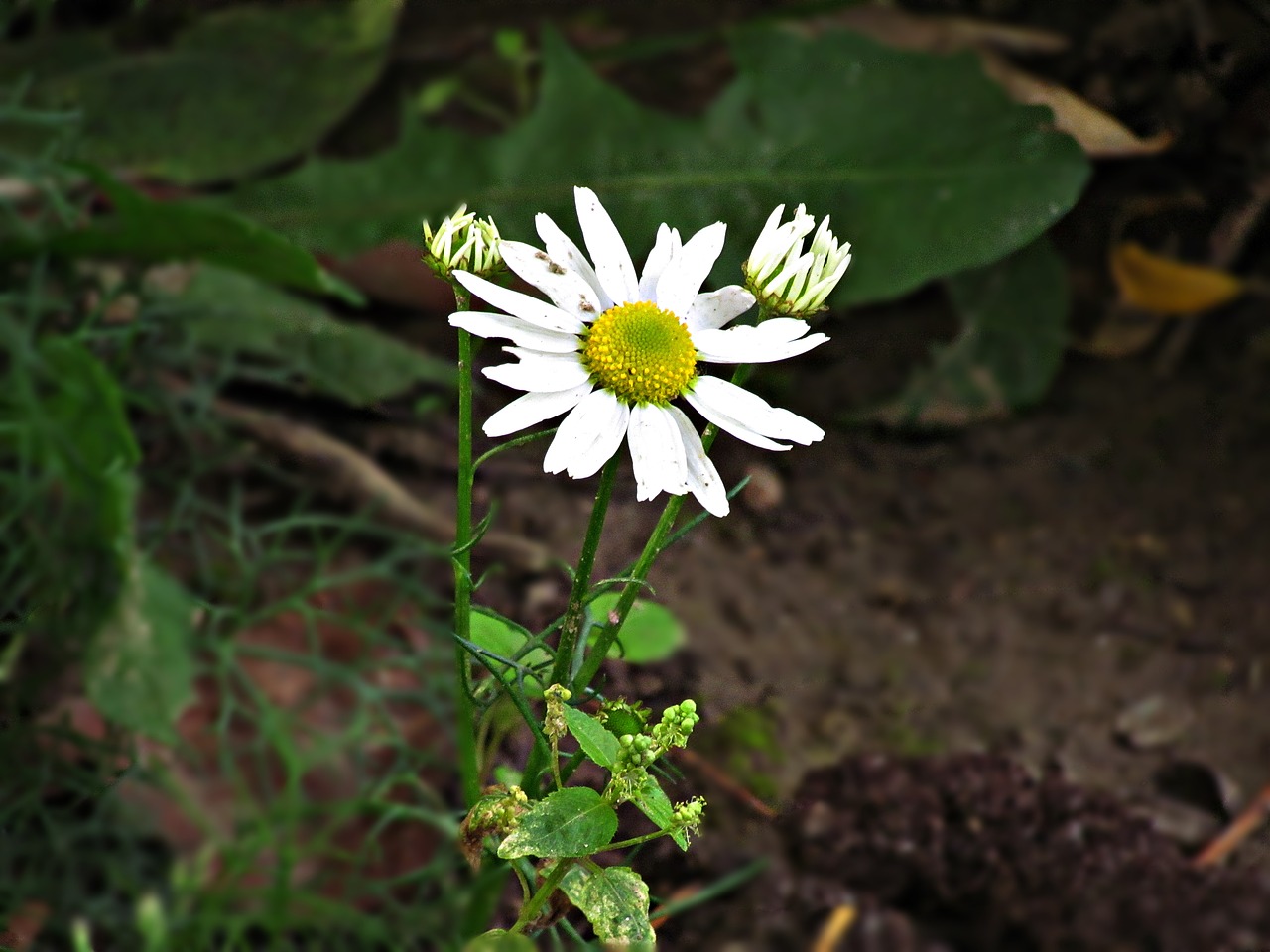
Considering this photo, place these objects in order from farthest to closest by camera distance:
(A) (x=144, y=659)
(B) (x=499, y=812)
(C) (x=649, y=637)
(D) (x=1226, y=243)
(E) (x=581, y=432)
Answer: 1. (D) (x=1226, y=243)
2. (A) (x=144, y=659)
3. (C) (x=649, y=637)
4. (B) (x=499, y=812)
5. (E) (x=581, y=432)

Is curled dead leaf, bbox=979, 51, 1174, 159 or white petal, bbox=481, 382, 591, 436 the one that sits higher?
white petal, bbox=481, 382, 591, 436

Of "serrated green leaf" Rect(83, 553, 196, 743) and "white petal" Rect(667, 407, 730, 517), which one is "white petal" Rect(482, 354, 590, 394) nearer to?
"white petal" Rect(667, 407, 730, 517)

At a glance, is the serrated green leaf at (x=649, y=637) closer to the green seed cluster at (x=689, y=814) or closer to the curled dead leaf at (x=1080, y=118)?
the green seed cluster at (x=689, y=814)

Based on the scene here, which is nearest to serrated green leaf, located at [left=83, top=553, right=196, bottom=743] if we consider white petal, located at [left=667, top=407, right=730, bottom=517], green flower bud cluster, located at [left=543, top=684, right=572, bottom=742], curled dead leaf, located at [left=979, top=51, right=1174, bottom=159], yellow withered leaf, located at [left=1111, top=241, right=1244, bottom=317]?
green flower bud cluster, located at [left=543, top=684, right=572, bottom=742]

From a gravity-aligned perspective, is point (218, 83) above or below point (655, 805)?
below

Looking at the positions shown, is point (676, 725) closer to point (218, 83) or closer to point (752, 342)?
point (752, 342)

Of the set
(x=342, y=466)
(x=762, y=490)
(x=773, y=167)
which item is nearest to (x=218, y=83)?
(x=342, y=466)

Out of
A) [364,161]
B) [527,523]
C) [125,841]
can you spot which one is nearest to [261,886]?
[125,841]
